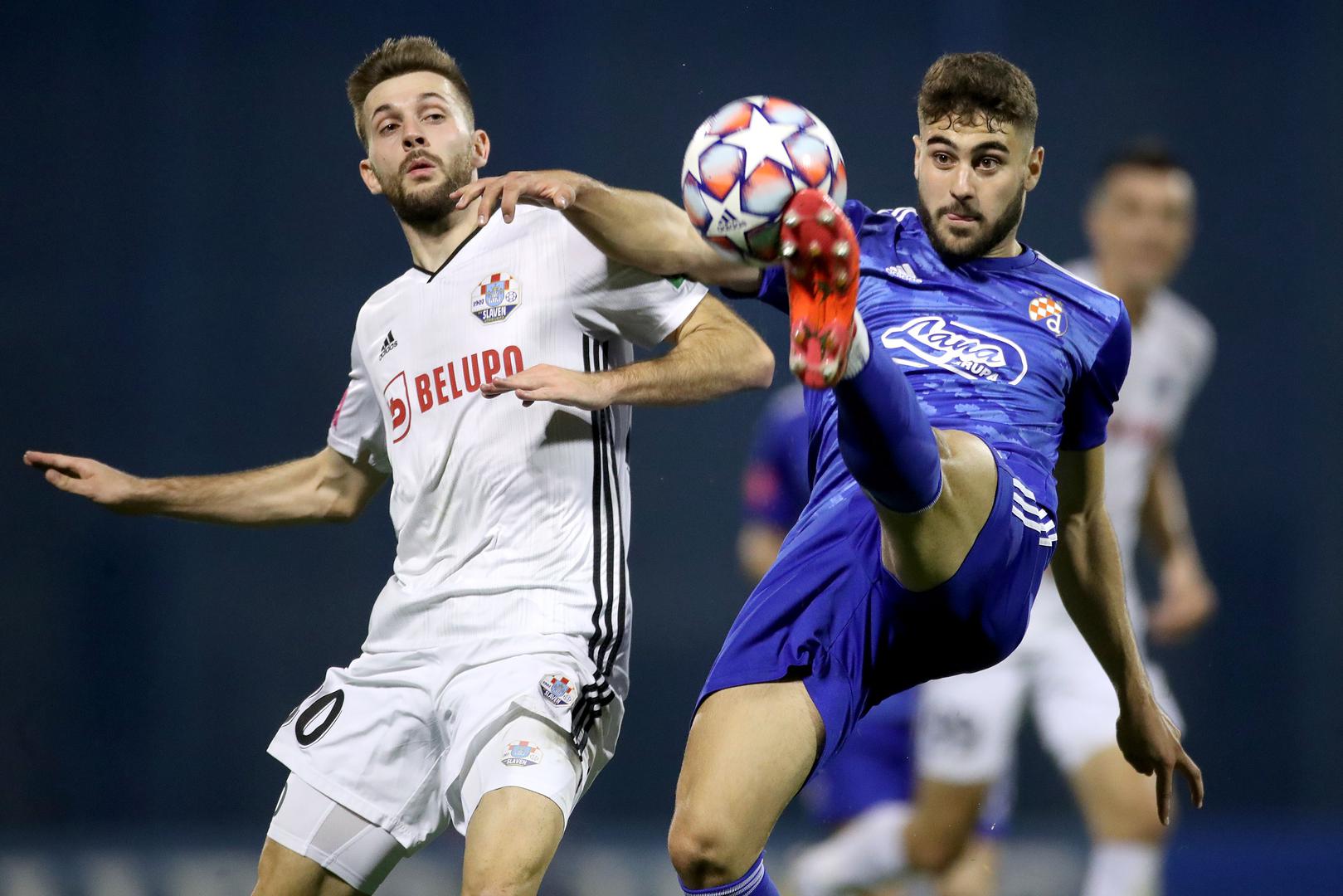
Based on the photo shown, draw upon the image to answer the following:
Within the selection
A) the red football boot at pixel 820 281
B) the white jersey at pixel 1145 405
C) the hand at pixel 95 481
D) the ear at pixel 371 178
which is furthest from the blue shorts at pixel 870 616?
the white jersey at pixel 1145 405

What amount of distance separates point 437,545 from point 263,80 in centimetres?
422

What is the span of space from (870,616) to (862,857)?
7.44 feet

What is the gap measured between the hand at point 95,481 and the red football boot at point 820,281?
1765 mm

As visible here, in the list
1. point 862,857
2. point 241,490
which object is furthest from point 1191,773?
point 241,490

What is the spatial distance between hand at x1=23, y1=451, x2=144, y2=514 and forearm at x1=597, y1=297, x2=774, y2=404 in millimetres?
1175

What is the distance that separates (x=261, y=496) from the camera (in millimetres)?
3588

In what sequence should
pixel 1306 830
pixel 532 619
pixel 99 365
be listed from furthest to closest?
pixel 99 365 → pixel 1306 830 → pixel 532 619

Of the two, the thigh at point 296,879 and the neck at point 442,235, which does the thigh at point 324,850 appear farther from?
the neck at point 442,235

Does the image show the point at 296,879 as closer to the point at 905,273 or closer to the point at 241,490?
the point at 241,490

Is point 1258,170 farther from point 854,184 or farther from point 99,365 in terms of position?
point 99,365

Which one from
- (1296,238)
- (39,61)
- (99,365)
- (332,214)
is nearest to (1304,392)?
(1296,238)

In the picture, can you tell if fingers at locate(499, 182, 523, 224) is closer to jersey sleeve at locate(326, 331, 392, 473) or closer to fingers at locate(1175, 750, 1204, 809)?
jersey sleeve at locate(326, 331, 392, 473)

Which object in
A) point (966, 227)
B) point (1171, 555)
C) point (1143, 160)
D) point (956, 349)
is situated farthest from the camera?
point (1143, 160)

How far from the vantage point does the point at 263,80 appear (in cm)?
684
